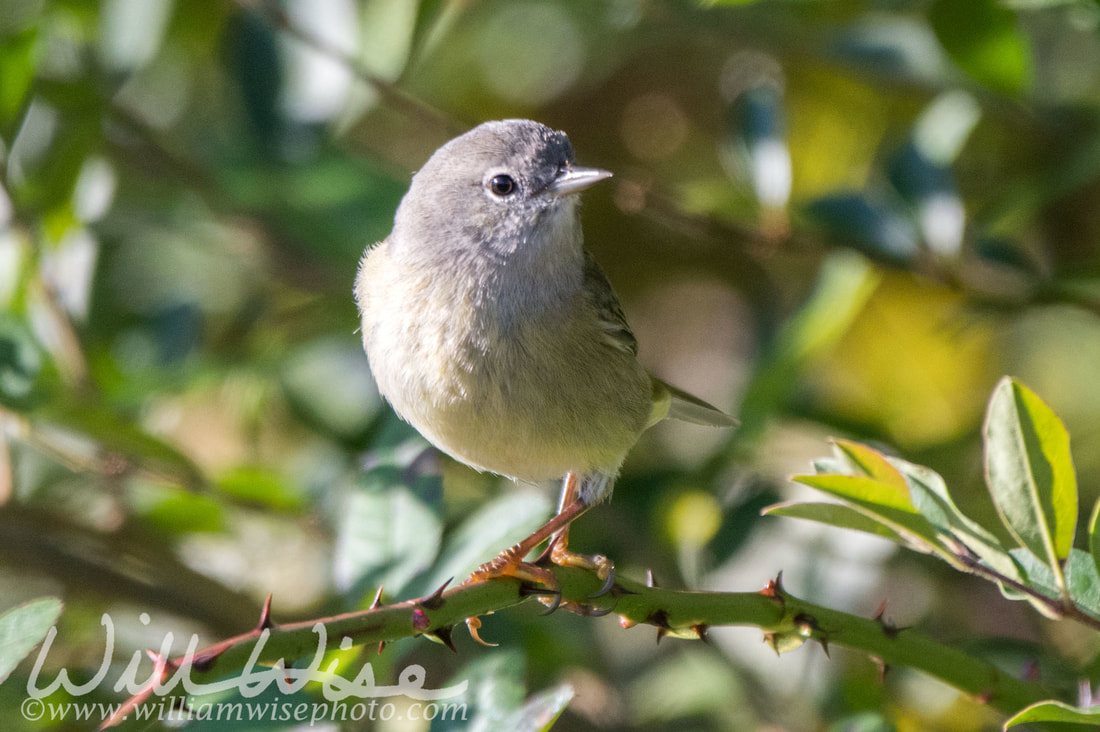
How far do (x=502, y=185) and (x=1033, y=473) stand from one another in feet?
6.30

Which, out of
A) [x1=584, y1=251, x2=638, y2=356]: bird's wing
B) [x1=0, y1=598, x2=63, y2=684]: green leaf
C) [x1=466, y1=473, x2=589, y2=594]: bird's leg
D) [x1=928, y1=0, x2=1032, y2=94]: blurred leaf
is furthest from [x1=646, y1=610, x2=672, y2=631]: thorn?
[x1=928, y1=0, x2=1032, y2=94]: blurred leaf

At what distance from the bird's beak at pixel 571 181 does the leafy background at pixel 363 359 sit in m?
0.48

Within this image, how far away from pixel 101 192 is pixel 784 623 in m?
3.19

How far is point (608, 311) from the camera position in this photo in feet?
11.2

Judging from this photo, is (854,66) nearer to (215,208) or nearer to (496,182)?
(496,182)

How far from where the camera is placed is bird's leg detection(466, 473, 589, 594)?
2.38m

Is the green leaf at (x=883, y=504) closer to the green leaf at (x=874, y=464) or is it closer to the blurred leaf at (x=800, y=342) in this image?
the green leaf at (x=874, y=464)

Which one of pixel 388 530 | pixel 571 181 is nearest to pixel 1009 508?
pixel 388 530

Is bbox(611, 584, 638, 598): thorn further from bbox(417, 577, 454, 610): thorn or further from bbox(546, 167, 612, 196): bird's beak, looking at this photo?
bbox(546, 167, 612, 196): bird's beak

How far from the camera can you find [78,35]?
4.38 m

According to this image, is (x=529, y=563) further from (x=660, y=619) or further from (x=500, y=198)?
(x=500, y=198)

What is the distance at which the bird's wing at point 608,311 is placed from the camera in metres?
3.33

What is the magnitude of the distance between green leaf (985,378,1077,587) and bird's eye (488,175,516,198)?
1.81m

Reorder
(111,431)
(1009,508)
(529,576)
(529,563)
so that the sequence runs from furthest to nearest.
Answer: (111,431) → (529,576) → (529,563) → (1009,508)
